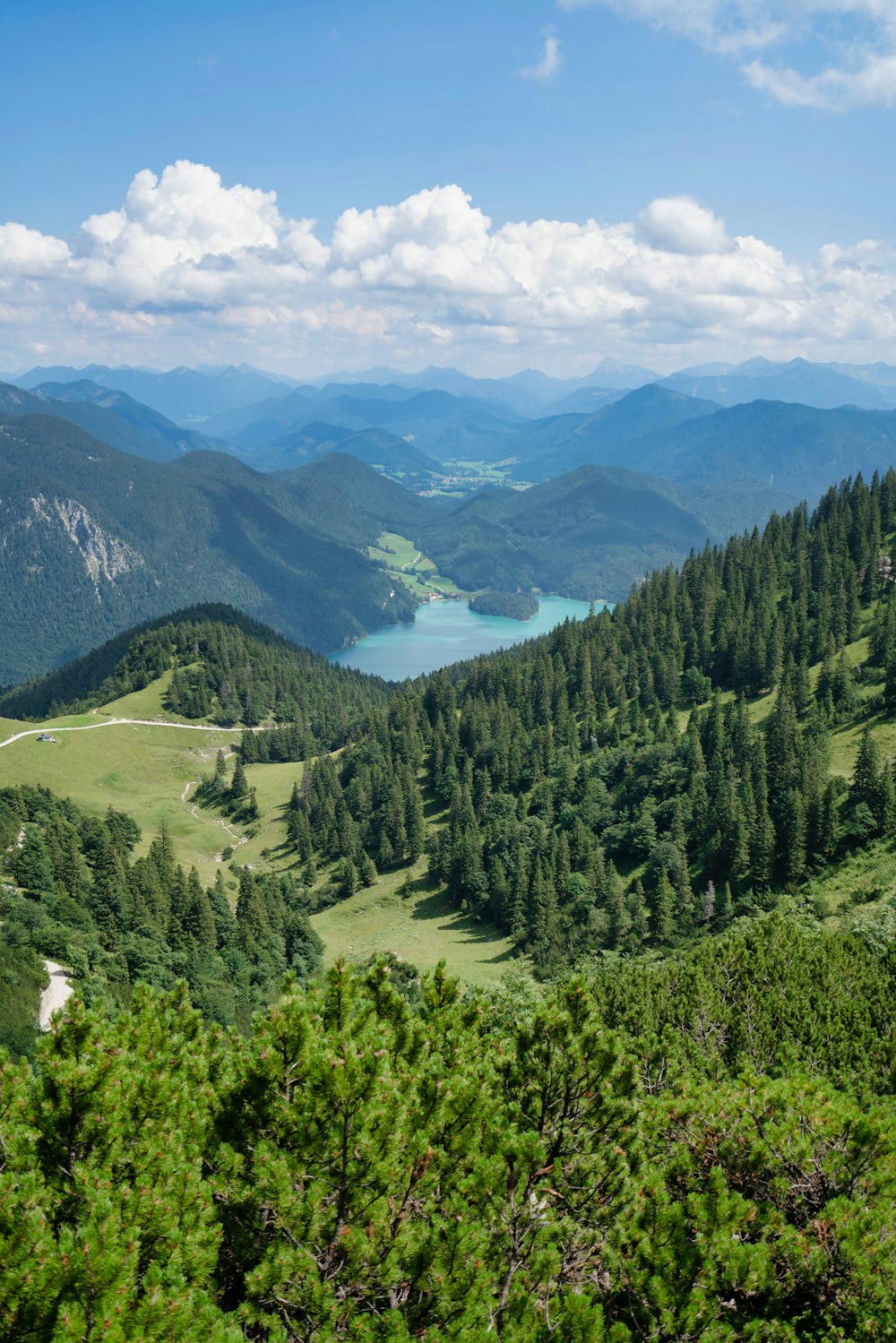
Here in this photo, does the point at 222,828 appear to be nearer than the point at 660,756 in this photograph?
No

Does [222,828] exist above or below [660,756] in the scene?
below

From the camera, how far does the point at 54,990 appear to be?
2275 inches

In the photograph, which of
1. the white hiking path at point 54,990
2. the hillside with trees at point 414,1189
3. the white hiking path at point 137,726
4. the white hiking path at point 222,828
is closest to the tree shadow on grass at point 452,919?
the white hiking path at point 222,828

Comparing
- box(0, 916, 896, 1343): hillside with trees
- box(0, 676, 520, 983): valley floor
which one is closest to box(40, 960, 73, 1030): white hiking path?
box(0, 676, 520, 983): valley floor

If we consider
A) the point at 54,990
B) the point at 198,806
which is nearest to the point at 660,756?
the point at 54,990

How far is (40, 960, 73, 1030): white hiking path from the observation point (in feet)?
175

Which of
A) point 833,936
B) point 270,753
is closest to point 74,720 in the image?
point 270,753

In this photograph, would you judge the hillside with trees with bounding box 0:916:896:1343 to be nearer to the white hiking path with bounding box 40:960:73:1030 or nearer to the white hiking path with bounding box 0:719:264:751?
the white hiking path with bounding box 40:960:73:1030

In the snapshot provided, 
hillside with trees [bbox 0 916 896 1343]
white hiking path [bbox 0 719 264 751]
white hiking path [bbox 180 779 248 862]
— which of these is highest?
hillside with trees [bbox 0 916 896 1343]

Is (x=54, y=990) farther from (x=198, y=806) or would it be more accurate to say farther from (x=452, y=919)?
(x=198, y=806)

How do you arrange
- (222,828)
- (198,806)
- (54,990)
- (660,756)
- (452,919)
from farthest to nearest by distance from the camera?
(198,806), (222,828), (660,756), (452,919), (54,990)

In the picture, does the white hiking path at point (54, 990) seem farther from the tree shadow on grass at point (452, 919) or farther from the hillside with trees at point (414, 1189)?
the hillside with trees at point (414, 1189)

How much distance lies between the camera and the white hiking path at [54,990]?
2104 inches

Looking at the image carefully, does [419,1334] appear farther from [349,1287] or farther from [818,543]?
[818,543]
